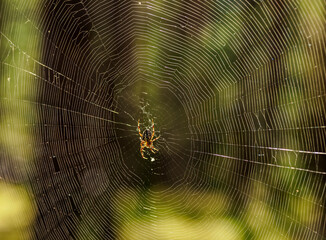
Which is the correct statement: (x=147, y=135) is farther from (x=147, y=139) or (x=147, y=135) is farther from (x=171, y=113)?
(x=171, y=113)

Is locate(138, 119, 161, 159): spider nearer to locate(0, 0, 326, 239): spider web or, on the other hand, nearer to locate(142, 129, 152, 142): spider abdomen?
locate(142, 129, 152, 142): spider abdomen

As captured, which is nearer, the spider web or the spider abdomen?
the spider web

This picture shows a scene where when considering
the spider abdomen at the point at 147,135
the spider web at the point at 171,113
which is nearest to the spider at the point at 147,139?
the spider abdomen at the point at 147,135

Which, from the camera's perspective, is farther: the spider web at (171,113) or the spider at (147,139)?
the spider at (147,139)

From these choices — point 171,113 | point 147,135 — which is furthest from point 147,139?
point 171,113

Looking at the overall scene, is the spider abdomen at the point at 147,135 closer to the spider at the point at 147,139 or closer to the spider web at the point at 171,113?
the spider at the point at 147,139

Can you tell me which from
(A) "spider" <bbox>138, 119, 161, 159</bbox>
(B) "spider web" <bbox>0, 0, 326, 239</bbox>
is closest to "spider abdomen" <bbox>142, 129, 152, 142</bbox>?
(A) "spider" <bbox>138, 119, 161, 159</bbox>

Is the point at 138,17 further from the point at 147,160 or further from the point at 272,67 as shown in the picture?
the point at 147,160

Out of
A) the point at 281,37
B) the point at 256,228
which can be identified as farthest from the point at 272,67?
the point at 256,228
